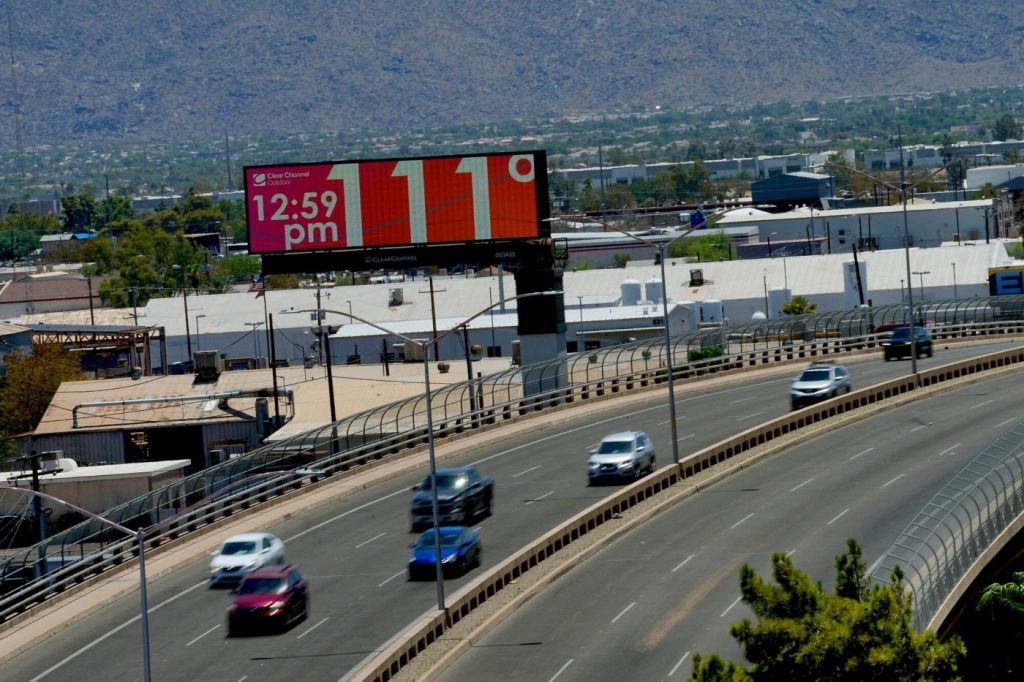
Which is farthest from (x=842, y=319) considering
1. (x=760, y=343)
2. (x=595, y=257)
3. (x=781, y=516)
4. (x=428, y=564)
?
(x=595, y=257)

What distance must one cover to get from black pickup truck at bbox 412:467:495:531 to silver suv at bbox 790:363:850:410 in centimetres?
1854

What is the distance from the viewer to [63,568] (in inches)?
1896

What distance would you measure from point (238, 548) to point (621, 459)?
13.4m

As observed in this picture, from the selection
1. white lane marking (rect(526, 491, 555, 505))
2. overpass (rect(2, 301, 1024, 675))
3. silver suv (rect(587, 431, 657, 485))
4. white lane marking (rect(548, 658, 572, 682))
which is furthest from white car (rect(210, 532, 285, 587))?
silver suv (rect(587, 431, 657, 485))

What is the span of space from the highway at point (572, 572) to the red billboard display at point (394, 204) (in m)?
15.6

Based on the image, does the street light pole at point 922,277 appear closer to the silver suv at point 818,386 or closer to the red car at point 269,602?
the silver suv at point 818,386

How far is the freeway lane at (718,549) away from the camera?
38.5 meters

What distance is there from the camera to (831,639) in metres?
29.5

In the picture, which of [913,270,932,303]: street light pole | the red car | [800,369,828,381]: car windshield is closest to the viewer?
the red car

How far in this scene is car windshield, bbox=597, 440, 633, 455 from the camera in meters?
56.5

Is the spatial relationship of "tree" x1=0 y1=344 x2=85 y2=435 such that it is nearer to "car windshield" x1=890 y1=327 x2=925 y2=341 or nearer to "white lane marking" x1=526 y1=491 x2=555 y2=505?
"car windshield" x1=890 y1=327 x2=925 y2=341

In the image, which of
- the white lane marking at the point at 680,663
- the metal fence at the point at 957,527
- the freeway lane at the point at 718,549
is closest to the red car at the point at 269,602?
the freeway lane at the point at 718,549

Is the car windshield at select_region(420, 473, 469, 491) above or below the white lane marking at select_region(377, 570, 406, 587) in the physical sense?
above

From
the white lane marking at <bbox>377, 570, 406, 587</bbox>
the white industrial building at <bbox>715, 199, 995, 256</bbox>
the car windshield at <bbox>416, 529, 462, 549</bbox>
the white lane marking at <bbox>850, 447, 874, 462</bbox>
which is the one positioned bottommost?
the white lane marking at <bbox>377, 570, 406, 587</bbox>
